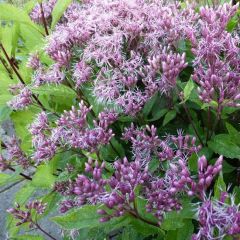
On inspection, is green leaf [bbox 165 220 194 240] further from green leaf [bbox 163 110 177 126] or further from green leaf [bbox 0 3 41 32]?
green leaf [bbox 0 3 41 32]

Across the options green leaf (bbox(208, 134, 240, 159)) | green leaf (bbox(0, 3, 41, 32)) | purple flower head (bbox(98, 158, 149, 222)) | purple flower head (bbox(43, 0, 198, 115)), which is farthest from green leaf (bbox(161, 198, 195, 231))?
green leaf (bbox(0, 3, 41, 32))

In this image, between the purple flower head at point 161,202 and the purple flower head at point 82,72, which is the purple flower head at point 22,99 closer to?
the purple flower head at point 82,72

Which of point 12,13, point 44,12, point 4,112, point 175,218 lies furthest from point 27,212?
point 44,12

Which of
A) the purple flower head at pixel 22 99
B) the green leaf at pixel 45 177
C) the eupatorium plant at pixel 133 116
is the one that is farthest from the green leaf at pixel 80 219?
the purple flower head at pixel 22 99

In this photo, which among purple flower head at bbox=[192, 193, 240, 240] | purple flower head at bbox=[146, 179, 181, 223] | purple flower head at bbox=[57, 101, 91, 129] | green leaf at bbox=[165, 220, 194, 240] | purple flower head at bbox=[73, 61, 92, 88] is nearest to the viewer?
purple flower head at bbox=[192, 193, 240, 240]

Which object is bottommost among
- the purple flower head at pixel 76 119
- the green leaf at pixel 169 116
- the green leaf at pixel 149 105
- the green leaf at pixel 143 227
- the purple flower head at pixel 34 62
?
the green leaf at pixel 143 227

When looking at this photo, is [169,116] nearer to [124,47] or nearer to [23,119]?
[124,47]

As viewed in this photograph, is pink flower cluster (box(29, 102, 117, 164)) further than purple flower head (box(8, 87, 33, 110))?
No

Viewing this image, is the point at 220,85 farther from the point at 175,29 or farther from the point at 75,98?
the point at 75,98
